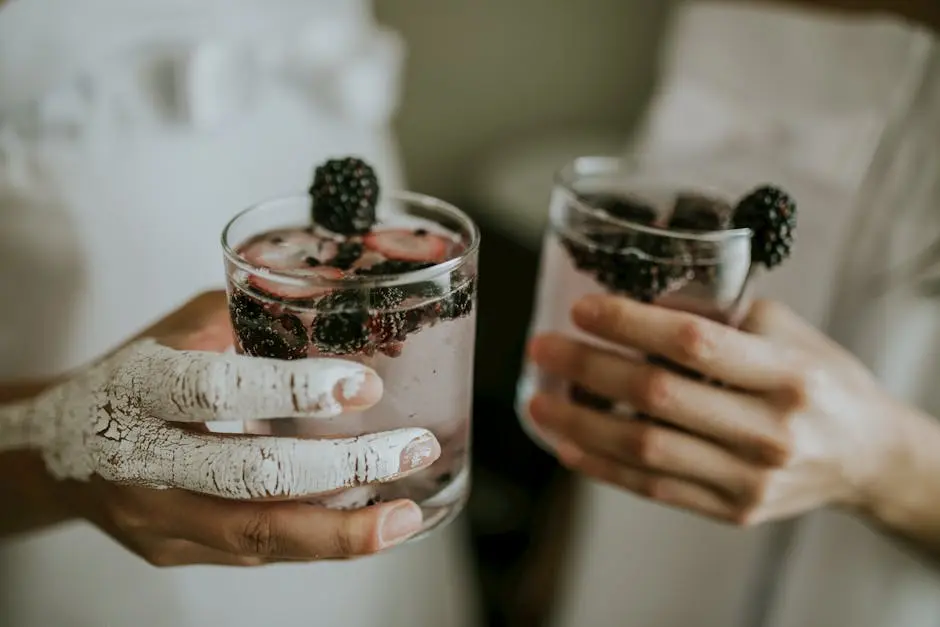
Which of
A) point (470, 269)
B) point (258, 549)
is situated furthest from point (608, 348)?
point (258, 549)

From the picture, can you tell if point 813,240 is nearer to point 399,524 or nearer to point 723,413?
point 723,413

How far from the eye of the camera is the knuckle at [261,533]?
1.45ft

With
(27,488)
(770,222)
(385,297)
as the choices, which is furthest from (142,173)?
(770,222)

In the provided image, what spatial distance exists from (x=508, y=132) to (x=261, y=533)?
4.25 feet

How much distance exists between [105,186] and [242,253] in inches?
10.3

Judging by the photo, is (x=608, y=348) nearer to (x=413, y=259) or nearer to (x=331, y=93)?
(x=413, y=259)

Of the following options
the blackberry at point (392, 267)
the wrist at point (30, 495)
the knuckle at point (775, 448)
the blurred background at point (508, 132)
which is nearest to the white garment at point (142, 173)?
the wrist at point (30, 495)

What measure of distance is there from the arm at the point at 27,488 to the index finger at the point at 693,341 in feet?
1.16

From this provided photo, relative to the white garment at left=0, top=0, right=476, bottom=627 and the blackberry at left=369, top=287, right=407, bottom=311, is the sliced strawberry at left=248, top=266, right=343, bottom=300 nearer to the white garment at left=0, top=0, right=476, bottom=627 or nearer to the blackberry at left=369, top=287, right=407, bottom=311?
the blackberry at left=369, top=287, right=407, bottom=311

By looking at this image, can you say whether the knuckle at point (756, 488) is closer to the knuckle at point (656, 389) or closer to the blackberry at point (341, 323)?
the knuckle at point (656, 389)

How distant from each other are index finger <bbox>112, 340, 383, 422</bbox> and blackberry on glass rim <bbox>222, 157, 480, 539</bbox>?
0.03m

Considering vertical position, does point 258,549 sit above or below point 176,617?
above

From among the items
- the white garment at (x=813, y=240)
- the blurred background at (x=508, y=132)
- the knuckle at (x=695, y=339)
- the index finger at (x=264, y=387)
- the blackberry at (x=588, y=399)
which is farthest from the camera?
the blurred background at (x=508, y=132)

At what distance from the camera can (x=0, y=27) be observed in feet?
1.95
